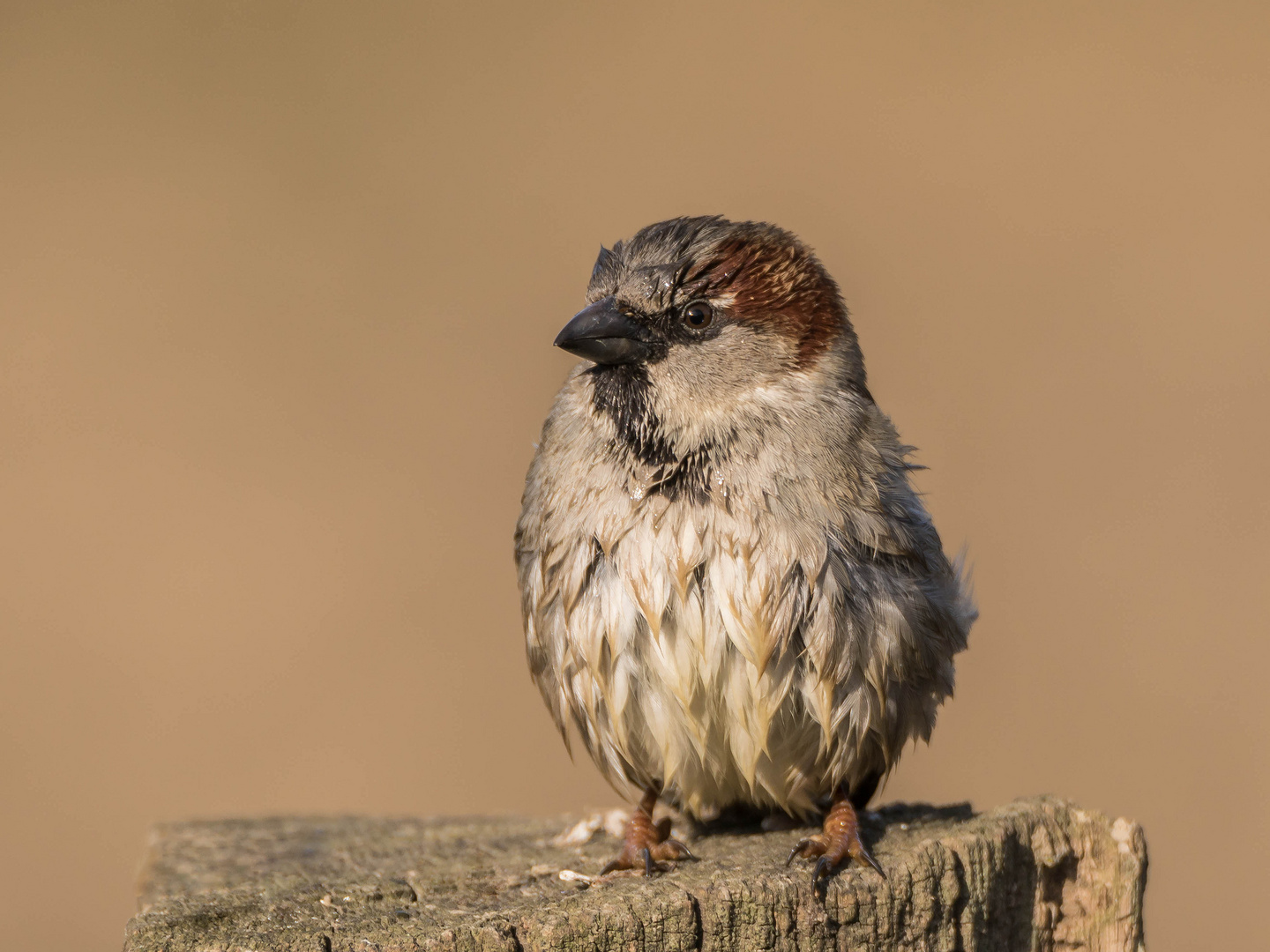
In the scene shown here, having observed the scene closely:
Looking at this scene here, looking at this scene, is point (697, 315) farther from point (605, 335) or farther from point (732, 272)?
point (605, 335)

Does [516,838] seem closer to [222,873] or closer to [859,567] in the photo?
[222,873]

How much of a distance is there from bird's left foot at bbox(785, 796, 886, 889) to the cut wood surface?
3cm

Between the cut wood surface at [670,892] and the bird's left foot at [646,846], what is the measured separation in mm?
48

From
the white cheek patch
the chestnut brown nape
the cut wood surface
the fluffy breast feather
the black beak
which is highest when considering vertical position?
the chestnut brown nape

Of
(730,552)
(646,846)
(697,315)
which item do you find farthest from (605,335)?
(646,846)

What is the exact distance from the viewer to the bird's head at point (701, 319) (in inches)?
110

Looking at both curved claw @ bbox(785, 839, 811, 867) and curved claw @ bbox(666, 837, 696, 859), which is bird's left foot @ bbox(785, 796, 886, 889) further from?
curved claw @ bbox(666, 837, 696, 859)

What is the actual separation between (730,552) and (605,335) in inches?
20.7

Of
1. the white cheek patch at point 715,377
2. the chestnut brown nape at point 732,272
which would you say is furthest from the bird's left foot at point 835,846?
the chestnut brown nape at point 732,272

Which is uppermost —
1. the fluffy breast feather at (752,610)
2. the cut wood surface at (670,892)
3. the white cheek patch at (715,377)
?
the white cheek patch at (715,377)

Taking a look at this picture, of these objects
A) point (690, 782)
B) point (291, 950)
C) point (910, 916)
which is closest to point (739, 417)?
point (690, 782)

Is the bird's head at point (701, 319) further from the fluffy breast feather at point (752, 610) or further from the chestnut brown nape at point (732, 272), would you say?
the fluffy breast feather at point (752, 610)

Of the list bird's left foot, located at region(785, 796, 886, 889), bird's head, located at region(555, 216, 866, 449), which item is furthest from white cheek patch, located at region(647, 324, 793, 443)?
bird's left foot, located at region(785, 796, 886, 889)

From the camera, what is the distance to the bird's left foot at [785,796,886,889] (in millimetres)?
2521
